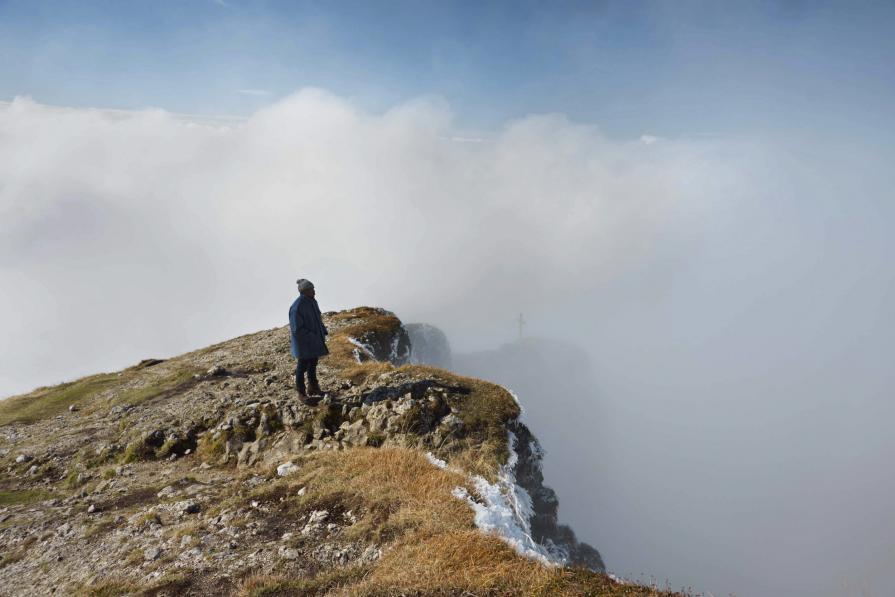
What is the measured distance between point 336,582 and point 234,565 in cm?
273

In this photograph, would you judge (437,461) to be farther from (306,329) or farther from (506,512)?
(306,329)

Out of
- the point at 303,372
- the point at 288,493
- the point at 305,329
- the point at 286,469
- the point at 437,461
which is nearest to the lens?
the point at 288,493

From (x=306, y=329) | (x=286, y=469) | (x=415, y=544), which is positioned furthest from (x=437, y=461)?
(x=306, y=329)

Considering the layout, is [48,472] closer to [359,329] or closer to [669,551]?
[359,329]

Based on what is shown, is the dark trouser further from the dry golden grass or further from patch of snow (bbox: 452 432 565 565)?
patch of snow (bbox: 452 432 565 565)

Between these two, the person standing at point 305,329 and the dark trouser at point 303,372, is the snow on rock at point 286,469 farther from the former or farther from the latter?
the dark trouser at point 303,372

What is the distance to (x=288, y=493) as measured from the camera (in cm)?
1238

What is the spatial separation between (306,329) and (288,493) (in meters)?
6.67

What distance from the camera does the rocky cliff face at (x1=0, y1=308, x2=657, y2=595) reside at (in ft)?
27.9

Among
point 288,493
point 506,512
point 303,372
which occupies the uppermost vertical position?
point 303,372

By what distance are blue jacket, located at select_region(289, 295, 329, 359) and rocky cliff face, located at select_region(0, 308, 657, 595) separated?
7.62ft

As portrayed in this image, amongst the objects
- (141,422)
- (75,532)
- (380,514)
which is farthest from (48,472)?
→ (380,514)

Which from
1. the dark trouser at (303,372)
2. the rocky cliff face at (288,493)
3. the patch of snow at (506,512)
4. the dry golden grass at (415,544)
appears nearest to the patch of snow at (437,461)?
the rocky cliff face at (288,493)

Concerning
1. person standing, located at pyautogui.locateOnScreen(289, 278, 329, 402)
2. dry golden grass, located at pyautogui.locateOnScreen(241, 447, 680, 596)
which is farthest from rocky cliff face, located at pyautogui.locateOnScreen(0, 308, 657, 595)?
person standing, located at pyautogui.locateOnScreen(289, 278, 329, 402)
